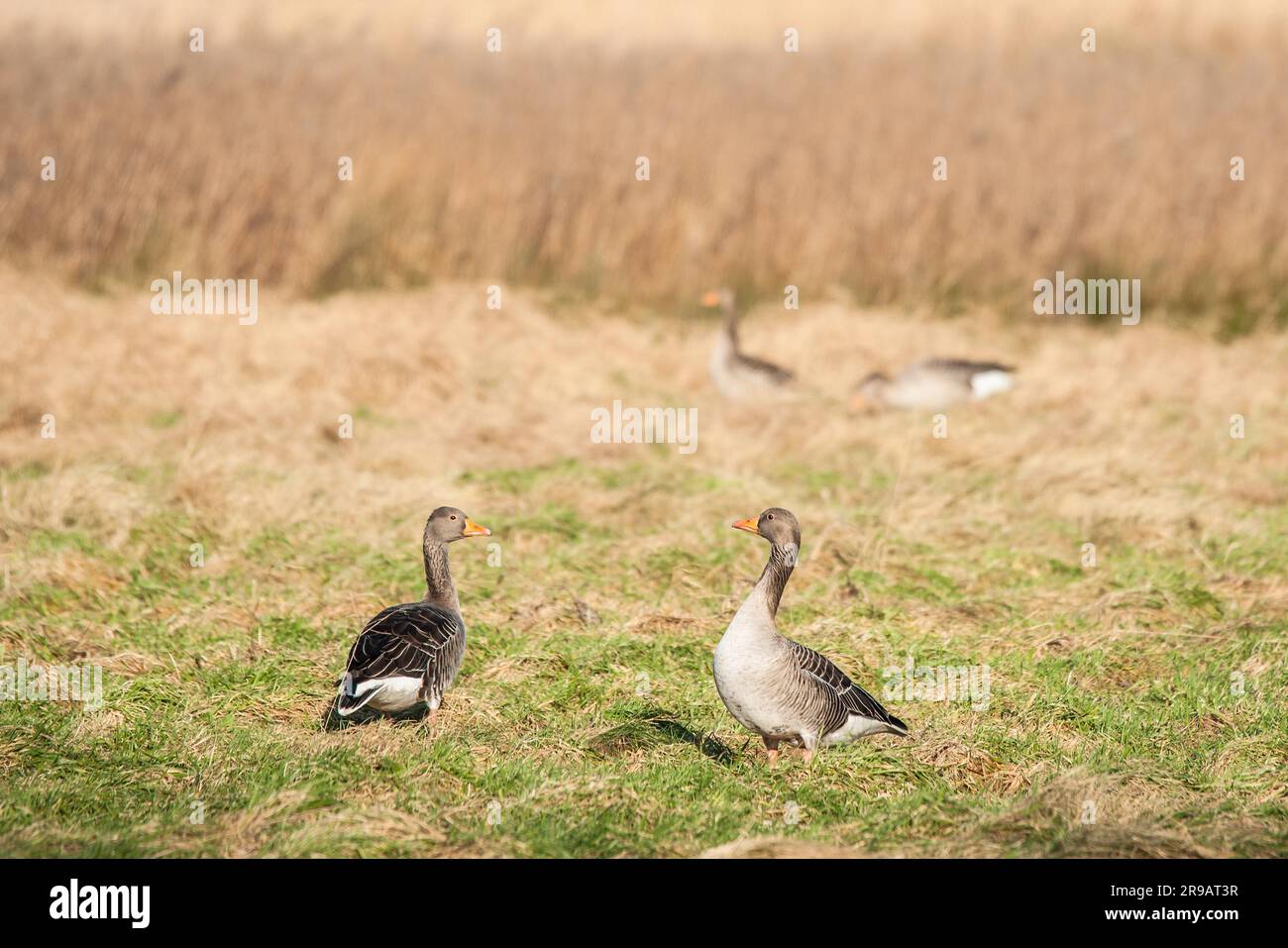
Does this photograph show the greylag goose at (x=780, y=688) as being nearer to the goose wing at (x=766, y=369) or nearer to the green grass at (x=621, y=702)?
the green grass at (x=621, y=702)

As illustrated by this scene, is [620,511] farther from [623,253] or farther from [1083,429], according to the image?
[623,253]

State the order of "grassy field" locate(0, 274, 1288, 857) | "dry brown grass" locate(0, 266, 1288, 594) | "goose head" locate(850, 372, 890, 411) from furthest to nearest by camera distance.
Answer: "goose head" locate(850, 372, 890, 411) → "dry brown grass" locate(0, 266, 1288, 594) → "grassy field" locate(0, 274, 1288, 857)

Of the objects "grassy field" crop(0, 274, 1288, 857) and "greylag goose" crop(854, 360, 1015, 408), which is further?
"greylag goose" crop(854, 360, 1015, 408)

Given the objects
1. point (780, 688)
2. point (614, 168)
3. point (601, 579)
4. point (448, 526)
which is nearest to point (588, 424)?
point (601, 579)

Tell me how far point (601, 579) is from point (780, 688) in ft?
11.3

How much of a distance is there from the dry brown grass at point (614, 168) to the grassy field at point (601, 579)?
159 centimetres

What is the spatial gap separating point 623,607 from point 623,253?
10.8 meters

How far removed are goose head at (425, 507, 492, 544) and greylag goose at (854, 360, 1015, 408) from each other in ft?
24.9

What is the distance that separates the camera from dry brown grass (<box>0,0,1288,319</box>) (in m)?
18.3

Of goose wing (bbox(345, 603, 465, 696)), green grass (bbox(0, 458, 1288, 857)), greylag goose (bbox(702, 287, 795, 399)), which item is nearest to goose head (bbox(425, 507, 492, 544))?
green grass (bbox(0, 458, 1288, 857))

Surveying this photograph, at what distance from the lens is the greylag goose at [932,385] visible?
1466 cm

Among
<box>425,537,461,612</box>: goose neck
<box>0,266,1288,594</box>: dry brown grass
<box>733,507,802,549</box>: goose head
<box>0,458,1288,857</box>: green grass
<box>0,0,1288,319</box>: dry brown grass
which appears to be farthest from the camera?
<box>0,0,1288,319</box>: dry brown grass

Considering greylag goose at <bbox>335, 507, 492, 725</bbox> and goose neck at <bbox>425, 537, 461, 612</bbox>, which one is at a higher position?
goose neck at <bbox>425, 537, 461, 612</bbox>

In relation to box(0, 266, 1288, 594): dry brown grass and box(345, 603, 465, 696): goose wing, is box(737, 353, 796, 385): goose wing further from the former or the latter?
box(345, 603, 465, 696): goose wing
